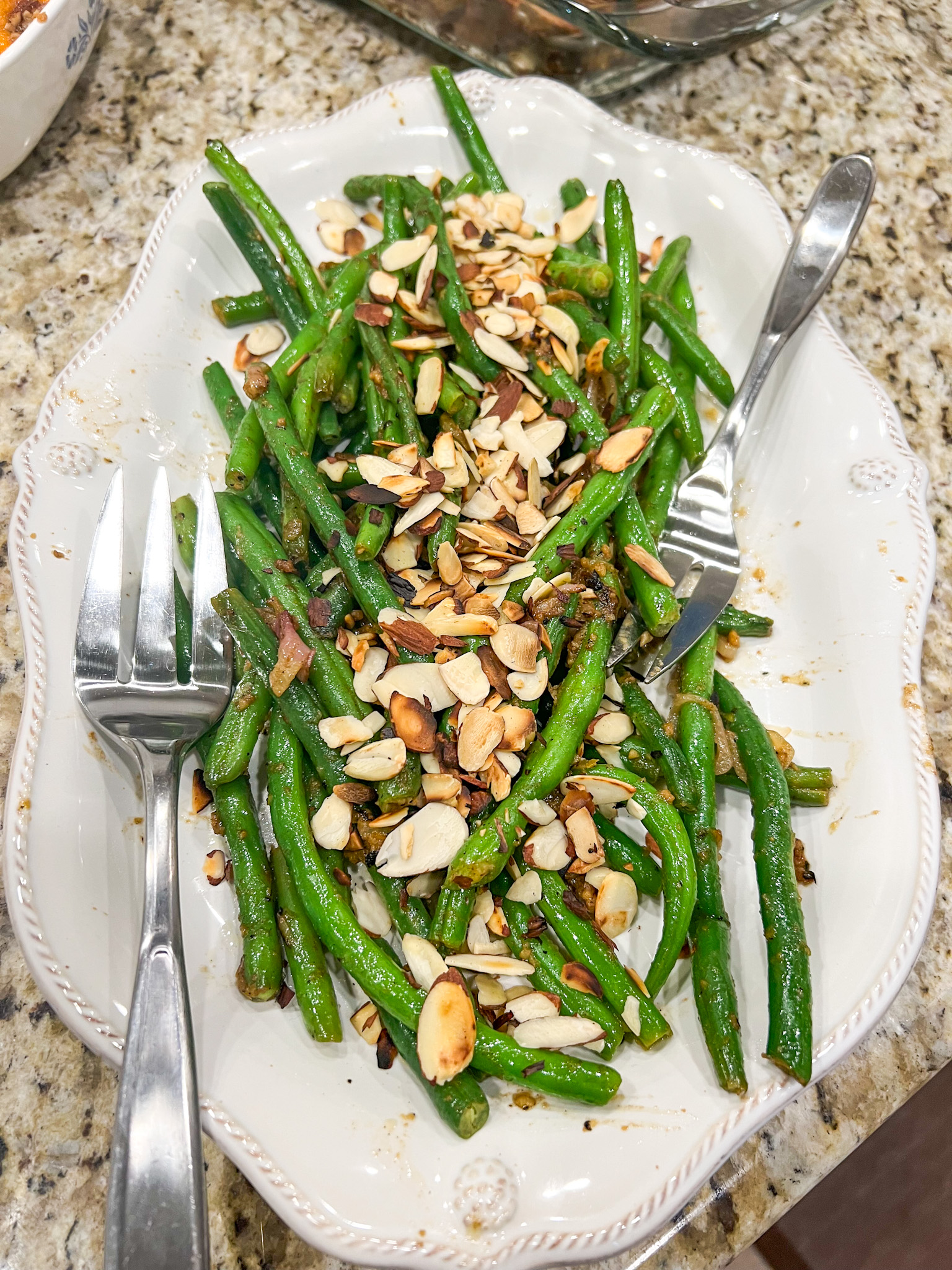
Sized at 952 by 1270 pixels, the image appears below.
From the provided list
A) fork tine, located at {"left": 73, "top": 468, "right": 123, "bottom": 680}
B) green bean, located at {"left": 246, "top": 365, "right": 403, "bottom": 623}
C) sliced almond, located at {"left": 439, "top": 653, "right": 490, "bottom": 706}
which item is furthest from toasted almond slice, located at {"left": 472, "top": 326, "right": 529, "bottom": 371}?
fork tine, located at {"left": 73, "top": 468, "right": 123, "bottom": 680}

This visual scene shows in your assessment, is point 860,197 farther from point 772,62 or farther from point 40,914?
point 40,914

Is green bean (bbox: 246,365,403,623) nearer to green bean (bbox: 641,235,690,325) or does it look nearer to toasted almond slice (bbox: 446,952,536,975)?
toasted almond slice (bbox: 446,952,536,975)

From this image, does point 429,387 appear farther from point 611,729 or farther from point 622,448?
point 611,729

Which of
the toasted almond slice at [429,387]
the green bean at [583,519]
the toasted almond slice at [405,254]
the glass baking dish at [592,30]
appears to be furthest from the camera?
the glass baking dish at [592,30]

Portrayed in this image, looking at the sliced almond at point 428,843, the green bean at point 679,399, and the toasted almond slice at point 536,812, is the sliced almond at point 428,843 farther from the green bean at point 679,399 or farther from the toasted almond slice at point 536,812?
the green bean at point 679,399

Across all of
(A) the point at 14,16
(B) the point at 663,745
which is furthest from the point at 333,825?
(A) the point at 14,16

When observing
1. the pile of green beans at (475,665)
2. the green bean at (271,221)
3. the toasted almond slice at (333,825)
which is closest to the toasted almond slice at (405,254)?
the pile of green beans at (475,665)

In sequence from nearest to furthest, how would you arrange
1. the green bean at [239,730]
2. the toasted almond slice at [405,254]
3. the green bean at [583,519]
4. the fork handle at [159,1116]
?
1. the fork handle at [159,1116]
2. the green bean at [239,730]
3. the green bean at [583,519]
4. the toasted almond slice at [405,254]
